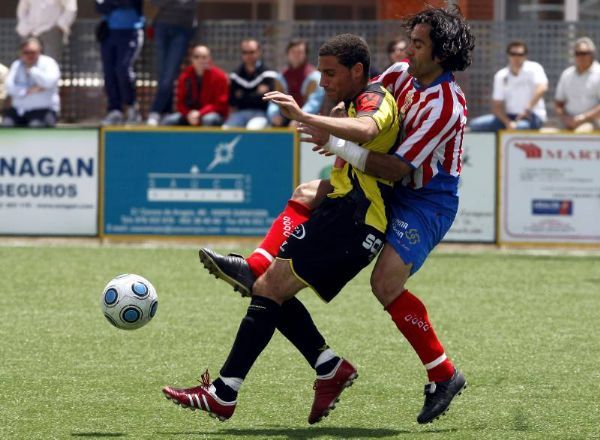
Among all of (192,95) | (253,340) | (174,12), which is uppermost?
(174,12)

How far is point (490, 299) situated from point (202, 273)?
9.44ft

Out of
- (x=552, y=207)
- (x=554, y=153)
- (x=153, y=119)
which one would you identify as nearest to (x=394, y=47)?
(x=554, y=153)

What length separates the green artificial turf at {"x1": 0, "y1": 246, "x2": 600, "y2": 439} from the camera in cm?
641

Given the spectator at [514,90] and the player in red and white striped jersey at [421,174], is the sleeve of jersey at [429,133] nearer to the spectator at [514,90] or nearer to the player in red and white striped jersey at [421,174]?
the player in red and white striped jersey at [421,174]

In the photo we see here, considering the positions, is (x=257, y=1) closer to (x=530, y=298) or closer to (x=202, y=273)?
(x=202, y=273)

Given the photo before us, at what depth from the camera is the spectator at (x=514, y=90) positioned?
50.4 ft

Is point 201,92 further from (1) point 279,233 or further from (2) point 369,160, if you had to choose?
(2) point 369,160

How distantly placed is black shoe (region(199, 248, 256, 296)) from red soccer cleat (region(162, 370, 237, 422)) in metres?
0.50

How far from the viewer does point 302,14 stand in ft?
67.9

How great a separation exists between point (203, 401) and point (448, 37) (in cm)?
198

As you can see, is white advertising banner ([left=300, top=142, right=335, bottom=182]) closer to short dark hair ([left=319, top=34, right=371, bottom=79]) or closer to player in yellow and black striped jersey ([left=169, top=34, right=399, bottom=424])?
A: player in yellow and black striped jersey ([left=169, top=34, right=399, bottom=424])

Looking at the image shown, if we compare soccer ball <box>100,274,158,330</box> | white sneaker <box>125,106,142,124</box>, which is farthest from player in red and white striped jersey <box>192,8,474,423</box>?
white sneaker <box>125,106,142,124</box>

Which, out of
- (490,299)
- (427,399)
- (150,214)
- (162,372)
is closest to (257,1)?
(150,214)

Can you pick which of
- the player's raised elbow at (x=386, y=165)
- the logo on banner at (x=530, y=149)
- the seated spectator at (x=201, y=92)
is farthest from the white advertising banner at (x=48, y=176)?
the player's raised elbow at (x=386, y=165)
